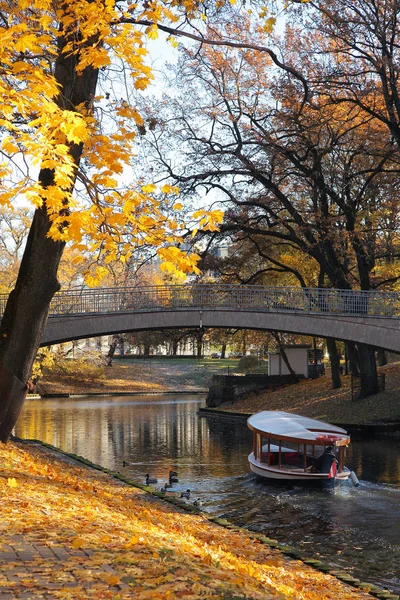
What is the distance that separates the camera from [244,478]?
22.8 meters

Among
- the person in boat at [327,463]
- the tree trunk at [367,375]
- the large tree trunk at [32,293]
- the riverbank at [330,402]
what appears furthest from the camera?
the tree trunk at [367,375]

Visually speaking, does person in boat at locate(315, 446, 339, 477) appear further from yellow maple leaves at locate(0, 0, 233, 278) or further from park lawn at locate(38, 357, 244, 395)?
park lawn at locate(38, 357, 244, 395)

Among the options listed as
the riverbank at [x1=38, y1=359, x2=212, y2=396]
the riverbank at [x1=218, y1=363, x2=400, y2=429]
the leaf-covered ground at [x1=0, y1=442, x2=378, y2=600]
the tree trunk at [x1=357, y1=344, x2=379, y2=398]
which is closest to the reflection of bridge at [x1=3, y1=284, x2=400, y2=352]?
the riverbank at [x1=218, y1=363, x2=400, y2=429]

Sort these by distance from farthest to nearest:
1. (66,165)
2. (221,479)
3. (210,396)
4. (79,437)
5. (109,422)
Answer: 1. (210,396)
2. (109,422)
3. (79,437)
4. (221,479)
5. (66,165)

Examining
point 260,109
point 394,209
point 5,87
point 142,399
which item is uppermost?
point 260,109

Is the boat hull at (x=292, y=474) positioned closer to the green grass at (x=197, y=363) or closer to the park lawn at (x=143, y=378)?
the park lawn at (x=143, y=378)

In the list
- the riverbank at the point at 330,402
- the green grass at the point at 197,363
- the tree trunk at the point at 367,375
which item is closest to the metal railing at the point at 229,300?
the tree trunk at the point at 367,375

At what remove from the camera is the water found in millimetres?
14859

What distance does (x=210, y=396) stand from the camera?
1882 inches

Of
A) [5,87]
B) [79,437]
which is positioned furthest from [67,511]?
[79,437]

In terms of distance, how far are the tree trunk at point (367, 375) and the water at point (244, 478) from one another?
597cm

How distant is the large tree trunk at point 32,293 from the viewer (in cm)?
1224

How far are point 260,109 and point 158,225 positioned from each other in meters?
25.7

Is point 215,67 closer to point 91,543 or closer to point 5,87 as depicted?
point 5,87
